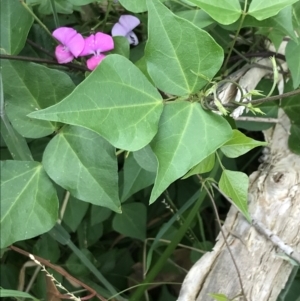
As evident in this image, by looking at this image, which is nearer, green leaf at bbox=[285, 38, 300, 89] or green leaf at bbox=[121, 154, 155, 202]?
green leaf at bbox=[285, 38, 300, 89]

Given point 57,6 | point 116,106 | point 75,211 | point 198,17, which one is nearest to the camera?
point 116,106

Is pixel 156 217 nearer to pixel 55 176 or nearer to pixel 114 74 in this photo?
pixel 55 176

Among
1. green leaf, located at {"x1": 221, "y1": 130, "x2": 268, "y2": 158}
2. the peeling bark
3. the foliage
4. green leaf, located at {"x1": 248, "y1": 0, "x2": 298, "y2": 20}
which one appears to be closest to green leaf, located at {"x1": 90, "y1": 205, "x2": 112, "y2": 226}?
the foliage

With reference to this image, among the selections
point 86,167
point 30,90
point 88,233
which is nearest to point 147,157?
point 86,167

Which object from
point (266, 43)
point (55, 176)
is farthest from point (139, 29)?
point (55, 176)

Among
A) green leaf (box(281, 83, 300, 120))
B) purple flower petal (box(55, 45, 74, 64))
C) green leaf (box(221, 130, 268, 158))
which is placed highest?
purple flower petal (box(55, 45, 74, 64))

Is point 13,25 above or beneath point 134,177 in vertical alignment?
above

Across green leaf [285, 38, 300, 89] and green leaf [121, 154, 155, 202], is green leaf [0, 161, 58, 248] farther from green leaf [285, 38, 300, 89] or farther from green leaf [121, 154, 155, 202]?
green leaf [285, 38, 300, 89]

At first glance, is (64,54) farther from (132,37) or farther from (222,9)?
(222,9)
